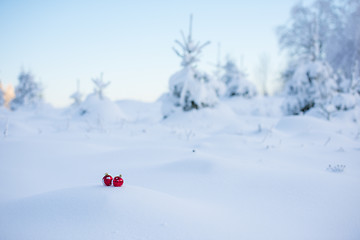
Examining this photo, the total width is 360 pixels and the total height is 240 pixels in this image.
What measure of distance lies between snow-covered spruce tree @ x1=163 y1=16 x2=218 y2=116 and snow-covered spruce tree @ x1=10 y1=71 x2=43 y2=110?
21082 millimetres

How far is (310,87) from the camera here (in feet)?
30.3

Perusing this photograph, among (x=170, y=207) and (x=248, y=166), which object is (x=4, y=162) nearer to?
(x=170, y=207)

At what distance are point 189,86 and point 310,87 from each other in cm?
507

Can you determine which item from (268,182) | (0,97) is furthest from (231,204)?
(0,97)

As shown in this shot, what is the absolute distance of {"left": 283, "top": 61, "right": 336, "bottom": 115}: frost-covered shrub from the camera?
909cm

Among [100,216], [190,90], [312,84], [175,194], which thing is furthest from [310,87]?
[100,216]

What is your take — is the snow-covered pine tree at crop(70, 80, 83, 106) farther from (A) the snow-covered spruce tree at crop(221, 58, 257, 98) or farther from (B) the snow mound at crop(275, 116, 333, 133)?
(B) the snow mound at crop(275, 116, 333, 133)

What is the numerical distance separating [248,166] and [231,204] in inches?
34.9

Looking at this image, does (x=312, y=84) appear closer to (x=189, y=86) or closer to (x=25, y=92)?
(x=189, y=86)

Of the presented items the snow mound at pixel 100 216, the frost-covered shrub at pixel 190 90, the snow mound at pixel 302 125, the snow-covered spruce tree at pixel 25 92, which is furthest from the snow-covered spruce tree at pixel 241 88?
the snow-covered spruce tree at pixel 25 92

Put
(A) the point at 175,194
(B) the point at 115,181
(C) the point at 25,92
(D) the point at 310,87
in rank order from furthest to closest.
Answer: (C) the point at 25,92 < (D) the point at 310,87 < (A) the point at 175,194 < (B) the point at 115,181

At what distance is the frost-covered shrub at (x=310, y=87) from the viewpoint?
9.09 metres

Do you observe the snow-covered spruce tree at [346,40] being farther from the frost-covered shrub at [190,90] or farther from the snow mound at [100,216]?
the snow mound at [100,216]

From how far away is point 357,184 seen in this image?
2213 millimetres
